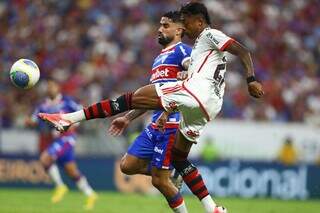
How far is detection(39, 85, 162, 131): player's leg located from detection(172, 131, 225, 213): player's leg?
828 mm

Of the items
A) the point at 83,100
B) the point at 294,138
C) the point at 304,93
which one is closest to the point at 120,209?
the point at 83,100

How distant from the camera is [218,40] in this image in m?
9.37

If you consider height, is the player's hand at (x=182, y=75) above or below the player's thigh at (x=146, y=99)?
above

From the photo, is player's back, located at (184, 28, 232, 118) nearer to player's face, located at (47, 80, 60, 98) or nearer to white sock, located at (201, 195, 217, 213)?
white sock, located at (201, 195, 217, 213)

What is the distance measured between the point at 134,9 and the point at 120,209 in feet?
38.8

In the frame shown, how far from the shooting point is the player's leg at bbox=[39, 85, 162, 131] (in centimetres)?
922

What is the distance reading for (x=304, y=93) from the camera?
24172 mm

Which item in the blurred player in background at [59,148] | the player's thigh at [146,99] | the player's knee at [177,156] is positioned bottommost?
the blurred player in background at [59,148]

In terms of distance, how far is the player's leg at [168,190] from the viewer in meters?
10.1

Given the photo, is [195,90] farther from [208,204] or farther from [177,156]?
[208,204]

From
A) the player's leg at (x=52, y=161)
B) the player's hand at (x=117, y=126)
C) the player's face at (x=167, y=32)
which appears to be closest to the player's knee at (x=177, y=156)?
the player's hand at (x=117, y=126)

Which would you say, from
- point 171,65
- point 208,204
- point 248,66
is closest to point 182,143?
point 208,204

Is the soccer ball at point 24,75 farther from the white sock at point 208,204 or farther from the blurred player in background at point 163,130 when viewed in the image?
the white sock at point 208,204

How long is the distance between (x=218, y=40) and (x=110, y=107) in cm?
147
